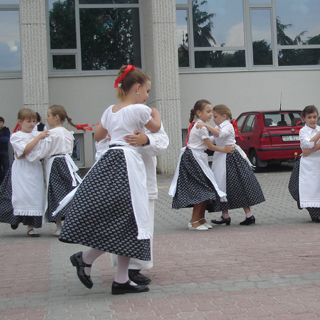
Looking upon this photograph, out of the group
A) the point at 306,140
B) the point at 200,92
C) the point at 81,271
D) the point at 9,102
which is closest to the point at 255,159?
the point at 200,92

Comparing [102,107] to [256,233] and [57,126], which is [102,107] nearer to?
[57,126]

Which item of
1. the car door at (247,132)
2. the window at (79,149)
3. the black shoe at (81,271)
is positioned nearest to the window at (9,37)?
the window at (79,149)

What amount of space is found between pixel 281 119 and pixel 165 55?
11.1 ft

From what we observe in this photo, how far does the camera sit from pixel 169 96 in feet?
54.4

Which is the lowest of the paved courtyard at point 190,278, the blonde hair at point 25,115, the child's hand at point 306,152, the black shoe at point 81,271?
the paved courtyard at point 190,278

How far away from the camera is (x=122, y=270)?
491 centimetres

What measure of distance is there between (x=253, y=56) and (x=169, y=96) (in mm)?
4019

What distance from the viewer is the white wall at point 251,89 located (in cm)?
1877

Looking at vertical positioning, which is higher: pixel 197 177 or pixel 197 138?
pixel 197 138

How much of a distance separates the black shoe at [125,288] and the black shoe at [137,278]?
23cm

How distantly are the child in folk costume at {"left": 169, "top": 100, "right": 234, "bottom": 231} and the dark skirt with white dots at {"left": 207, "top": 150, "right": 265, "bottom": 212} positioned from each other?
154 millimetres

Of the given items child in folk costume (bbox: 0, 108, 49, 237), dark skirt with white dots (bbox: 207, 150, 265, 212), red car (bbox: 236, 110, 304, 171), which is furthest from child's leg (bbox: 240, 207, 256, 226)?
red car (bbox: 236, 110, 304, 171)

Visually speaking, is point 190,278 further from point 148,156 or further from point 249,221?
point 249,221

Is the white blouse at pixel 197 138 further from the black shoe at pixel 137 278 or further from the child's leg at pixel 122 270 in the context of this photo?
the child's leg at pixel 122 270
